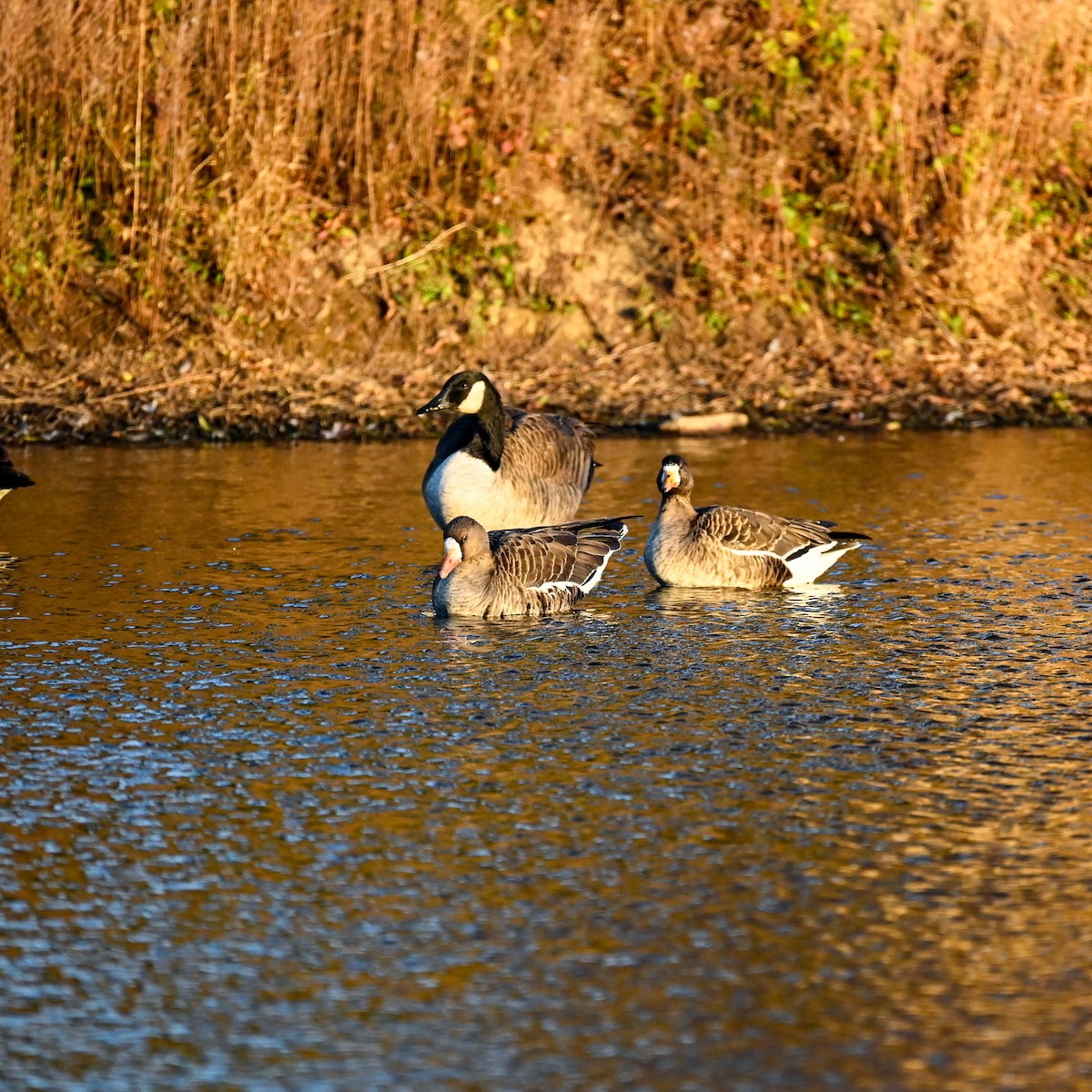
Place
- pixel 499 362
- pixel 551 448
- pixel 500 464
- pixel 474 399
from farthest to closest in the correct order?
pixel 499 362 < pixel 551 448 < pixel 474 399 < pixel 500 464

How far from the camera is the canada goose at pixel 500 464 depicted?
11.7 m

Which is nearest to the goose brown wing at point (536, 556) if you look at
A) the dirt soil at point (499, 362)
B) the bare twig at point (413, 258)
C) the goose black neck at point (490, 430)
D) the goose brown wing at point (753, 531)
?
the goose brown wing at point (753, 531)

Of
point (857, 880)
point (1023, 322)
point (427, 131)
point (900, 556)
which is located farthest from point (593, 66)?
point (857, 880)

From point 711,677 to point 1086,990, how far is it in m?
3.61

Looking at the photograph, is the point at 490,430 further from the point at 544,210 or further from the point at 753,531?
the point at 544,210

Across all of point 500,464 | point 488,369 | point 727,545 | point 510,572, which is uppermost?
point 488,369

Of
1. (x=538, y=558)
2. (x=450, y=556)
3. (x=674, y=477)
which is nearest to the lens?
(x=450, y=556)

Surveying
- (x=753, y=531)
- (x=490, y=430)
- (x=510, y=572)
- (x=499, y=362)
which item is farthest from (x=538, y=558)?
(x=499, y=362)

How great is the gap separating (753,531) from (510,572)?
1.49 m

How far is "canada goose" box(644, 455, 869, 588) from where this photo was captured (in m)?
11.0

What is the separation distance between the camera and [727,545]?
1097 cm

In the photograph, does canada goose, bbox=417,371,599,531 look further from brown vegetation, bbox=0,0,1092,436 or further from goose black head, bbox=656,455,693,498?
brown vegetation, bbox=0,0,1092,436

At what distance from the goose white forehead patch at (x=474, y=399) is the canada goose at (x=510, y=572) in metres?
1.65

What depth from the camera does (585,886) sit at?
6242 millimetres
